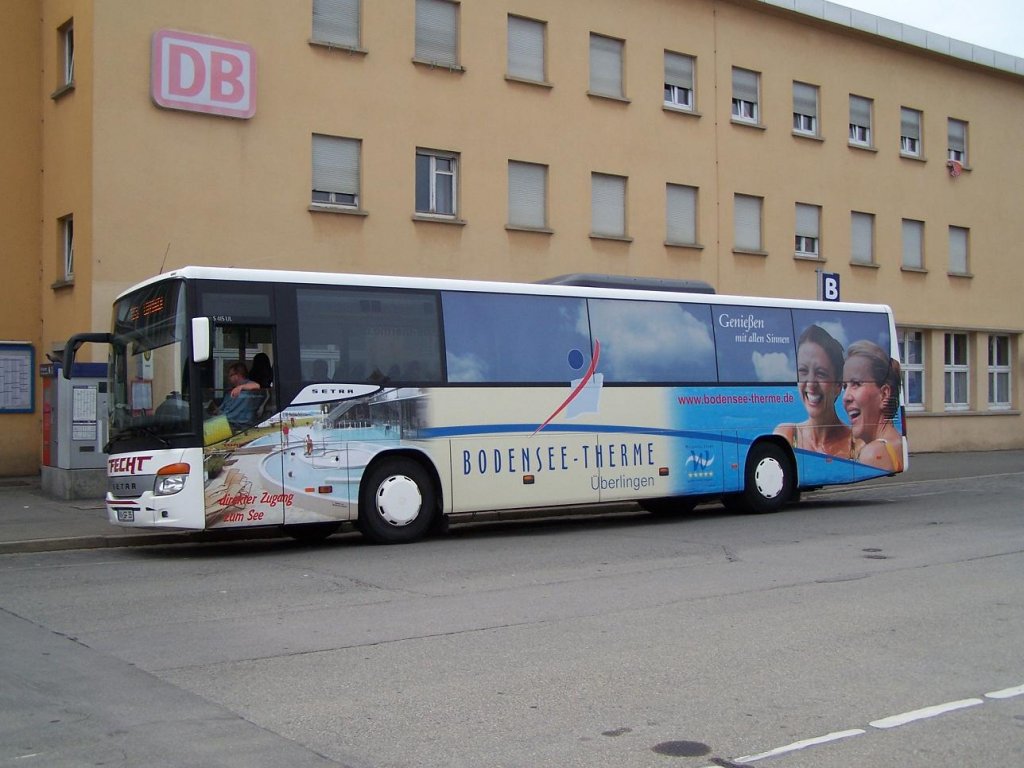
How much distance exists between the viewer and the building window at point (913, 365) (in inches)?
1259

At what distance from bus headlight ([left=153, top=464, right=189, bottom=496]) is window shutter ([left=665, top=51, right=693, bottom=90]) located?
17.8 meters

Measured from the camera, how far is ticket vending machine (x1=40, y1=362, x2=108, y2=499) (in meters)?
18.2

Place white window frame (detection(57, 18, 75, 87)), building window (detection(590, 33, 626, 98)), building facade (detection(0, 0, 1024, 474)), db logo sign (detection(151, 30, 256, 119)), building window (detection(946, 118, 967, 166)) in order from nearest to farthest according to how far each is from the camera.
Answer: db logo sign (detection(151, 30, 256, 119)) < building facade (detection(0, 0, 1024, 474)) < white window frame (detection(57, 18, 75, 87)) < building window (detection(590, 33, 626, 98)) < building window (detection(946, 118, 967, 166))

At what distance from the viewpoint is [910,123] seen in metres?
32.1

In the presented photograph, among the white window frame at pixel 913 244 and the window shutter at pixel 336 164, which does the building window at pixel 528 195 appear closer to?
the window shutter at pixel 336 164

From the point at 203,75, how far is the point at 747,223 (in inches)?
543

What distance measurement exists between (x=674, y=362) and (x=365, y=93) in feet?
30.1

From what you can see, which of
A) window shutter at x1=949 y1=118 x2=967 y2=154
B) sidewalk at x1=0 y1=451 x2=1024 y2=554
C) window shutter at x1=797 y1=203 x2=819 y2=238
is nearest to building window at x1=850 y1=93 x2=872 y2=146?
window shutter at x1=797 y1=203 x2=819 y2=238

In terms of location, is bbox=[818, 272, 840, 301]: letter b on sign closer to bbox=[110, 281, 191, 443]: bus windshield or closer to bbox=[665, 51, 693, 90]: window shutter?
bbox=[665, 51, 693, 90]: window shutter

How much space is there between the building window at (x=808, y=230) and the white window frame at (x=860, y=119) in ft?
8.07

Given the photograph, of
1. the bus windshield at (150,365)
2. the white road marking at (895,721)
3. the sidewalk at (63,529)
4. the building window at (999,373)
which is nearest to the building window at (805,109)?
the building window at (999,373)

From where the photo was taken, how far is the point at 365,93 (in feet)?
71.5

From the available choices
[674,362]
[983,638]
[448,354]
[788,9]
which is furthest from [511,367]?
[788,9]

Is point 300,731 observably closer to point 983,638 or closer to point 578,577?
point 983,638
